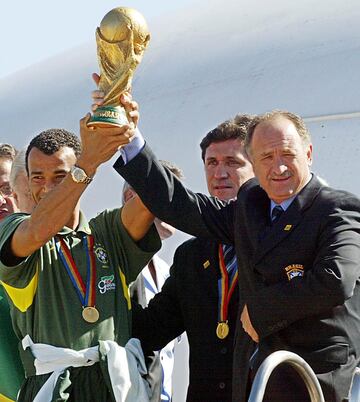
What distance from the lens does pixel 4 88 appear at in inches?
471

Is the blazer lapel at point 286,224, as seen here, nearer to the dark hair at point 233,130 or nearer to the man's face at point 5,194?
the dark hair at point 233,130

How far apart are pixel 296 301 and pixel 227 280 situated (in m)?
0.82

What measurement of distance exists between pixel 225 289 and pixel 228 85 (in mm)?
3990

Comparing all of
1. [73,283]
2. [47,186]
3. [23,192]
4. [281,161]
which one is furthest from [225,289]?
[23,192]

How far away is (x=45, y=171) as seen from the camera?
15.4 ft

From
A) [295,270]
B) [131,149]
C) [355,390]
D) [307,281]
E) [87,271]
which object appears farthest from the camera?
[87,271]

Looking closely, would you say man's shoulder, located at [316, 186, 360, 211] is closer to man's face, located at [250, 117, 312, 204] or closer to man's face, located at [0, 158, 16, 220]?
man's face, located at [250, 117, 312, 204]

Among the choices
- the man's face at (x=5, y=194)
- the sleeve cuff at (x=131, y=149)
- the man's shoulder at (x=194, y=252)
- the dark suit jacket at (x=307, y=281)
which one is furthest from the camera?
the man's face at (x=5, y=194)

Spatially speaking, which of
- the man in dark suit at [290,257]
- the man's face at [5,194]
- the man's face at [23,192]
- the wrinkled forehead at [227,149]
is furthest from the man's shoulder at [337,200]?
the man's face at [5,194]

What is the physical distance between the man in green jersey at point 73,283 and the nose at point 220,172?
0.66 m

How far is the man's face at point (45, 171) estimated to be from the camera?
470 centimetres

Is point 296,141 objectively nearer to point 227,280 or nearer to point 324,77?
point 227,280

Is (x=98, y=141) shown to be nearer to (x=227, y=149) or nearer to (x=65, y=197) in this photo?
(x=65, y=197)

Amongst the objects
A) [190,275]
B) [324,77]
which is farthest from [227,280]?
[324,77]
